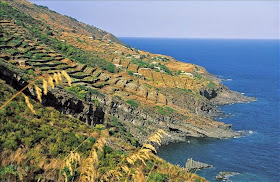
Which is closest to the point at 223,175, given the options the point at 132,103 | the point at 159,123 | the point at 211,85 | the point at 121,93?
Result: the point at 159,123

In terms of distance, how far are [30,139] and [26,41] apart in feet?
211

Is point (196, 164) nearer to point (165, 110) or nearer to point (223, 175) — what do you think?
point (223, 175)

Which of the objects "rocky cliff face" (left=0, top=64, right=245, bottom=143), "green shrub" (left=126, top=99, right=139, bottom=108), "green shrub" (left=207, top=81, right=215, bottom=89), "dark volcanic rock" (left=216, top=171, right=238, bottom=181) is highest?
"green shrub" (left=207, top=81, right=215, bottom=89)

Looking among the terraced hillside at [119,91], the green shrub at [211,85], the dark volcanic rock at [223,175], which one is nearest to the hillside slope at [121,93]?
the terraced hillside at [119,91]

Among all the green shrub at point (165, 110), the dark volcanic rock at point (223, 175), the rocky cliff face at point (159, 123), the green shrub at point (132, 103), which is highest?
the green shrub at point (132, 103)

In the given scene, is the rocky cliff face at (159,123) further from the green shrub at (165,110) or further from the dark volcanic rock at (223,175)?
the dark volcanic rock at (223,175)

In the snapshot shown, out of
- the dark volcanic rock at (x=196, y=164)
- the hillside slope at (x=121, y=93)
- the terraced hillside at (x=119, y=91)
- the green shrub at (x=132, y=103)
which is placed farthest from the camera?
the green shrub at (x=132, y=103)

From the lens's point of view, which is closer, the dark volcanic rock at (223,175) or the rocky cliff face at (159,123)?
the dark volcanic rock at (223,175)

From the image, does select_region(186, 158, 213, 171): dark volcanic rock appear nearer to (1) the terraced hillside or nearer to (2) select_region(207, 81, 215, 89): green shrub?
(1) the terraced hillside

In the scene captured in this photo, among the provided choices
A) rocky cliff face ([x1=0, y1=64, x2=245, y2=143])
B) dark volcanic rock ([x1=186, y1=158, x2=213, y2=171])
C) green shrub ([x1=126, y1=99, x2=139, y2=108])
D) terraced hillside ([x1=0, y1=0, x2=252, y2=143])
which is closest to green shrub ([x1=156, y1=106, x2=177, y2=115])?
terraced hillside ([x1=0, y1=0, x2=252, y2=143])

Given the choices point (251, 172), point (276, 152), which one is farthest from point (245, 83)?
point (251, 172)

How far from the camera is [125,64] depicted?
10231 cm

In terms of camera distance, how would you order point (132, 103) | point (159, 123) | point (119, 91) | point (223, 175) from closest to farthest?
point (223, 175), point (159, 123), point (132, 103), point (119, 91)

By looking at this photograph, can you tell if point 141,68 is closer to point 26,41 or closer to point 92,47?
point 92,47
